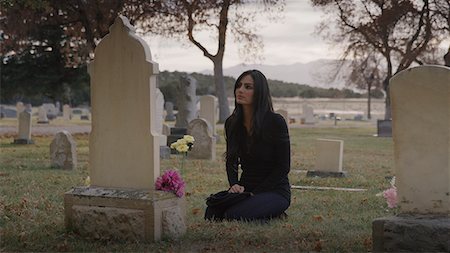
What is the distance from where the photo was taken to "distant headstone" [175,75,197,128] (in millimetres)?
23781

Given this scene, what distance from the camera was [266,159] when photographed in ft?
25.9

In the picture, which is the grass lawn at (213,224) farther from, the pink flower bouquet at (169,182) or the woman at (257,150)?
the pink flower bouquet at (169,182)

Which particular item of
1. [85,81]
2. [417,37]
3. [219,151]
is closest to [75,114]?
[85,81]

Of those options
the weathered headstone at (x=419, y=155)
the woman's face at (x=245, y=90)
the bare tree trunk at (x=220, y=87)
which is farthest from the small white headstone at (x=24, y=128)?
the weathered headstone at (x=419, y=155)

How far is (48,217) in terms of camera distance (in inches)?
322

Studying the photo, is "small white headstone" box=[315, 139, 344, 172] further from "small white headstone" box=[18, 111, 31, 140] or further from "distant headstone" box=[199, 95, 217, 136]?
"small white headstone" box=[18, 111, 31, 140]

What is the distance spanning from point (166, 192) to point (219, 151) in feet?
47.1

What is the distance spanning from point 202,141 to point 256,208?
10.7 meters

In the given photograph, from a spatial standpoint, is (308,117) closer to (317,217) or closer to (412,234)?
(317,217)

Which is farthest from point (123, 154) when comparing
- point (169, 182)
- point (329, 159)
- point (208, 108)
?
point (208, 108)

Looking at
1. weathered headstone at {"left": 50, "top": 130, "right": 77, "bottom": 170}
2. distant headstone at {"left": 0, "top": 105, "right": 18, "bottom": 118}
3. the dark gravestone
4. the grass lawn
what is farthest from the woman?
distant headstone at {"left": 0, "top": 105, "right": 18, "bottom": 118}

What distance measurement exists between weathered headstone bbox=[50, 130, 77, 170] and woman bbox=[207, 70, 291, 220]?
7.29m

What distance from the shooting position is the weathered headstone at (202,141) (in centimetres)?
1831

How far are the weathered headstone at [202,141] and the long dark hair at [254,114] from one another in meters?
10.2
